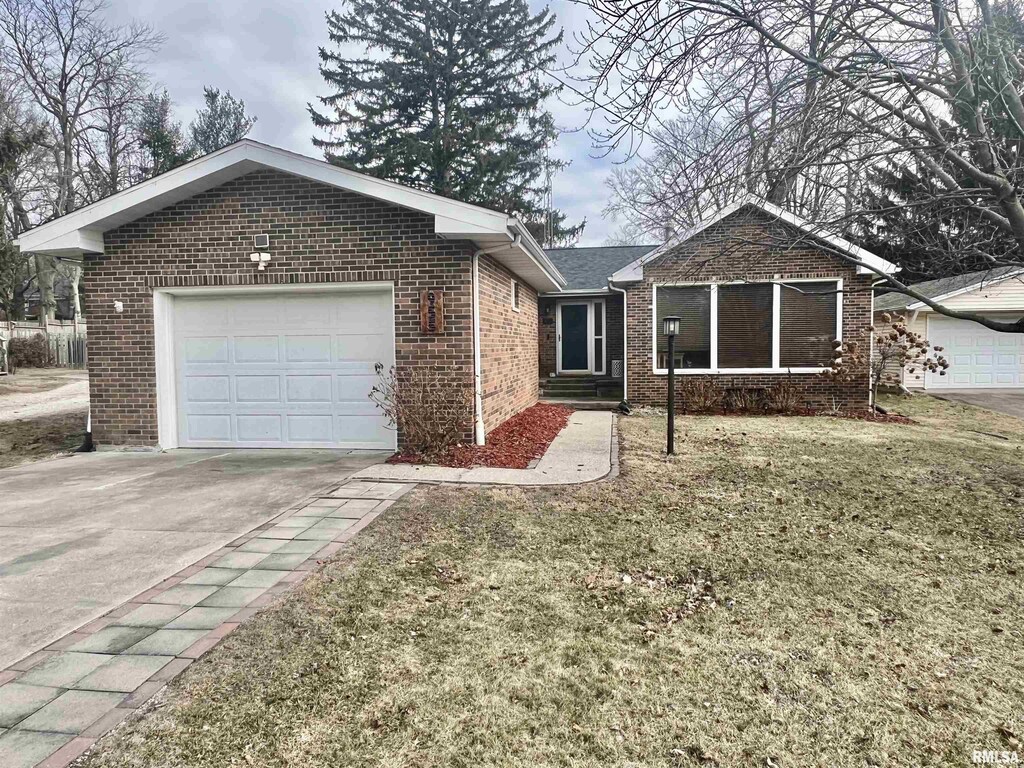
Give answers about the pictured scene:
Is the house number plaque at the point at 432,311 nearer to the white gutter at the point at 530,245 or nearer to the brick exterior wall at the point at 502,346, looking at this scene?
the brick exterior wall at the point at 502,346

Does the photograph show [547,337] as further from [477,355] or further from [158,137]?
[158,137]

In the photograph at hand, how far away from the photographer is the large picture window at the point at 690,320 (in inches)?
499

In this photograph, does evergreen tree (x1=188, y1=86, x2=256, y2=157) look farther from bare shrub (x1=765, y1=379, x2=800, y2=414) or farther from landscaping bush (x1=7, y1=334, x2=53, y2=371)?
bare shrub (x1=765, y1=379, x2=800, y2=414)

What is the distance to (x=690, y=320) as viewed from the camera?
12.8 m

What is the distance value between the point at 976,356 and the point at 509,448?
16.8m

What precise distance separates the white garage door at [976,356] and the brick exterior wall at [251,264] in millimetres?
16733

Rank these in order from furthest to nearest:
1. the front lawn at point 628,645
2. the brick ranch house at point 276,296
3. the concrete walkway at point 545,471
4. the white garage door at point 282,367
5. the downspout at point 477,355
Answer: the white garage door at point 282,367, the downspout at point 477,355, the brick ranch house at point 276,296, the concrete walkway at point 545,471, the front lawn at point 628,645

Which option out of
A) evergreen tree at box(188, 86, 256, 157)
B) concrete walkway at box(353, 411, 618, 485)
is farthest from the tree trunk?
concrete walkway at box(353, 411, 618, 485)

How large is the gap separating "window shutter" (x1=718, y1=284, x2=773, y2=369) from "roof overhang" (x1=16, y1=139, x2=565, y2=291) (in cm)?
657

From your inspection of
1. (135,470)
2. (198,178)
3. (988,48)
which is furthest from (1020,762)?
(198,178)

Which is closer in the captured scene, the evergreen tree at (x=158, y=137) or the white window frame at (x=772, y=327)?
the white window frame at (x=772, y=327)

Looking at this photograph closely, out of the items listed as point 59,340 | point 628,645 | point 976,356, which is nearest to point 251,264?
point 628,645

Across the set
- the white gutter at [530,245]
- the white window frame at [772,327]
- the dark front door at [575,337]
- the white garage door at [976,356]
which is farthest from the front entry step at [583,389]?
the white garage door at [976,356]

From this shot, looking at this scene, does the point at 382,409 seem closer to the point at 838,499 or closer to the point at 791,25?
the point at 838,499
